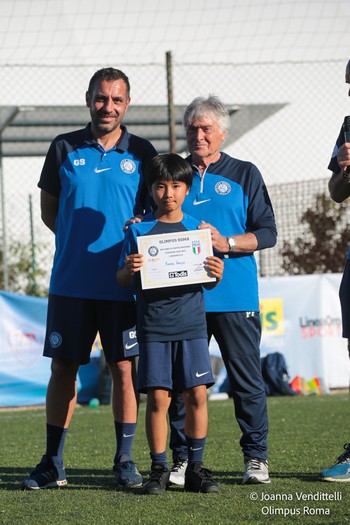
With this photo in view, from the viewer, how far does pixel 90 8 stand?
12828 millimetres

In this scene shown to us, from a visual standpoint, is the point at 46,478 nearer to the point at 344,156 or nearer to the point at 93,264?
the point at 93,264

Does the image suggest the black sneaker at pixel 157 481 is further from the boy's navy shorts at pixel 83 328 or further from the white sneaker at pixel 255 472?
the boy's navy shorts at pixel 83 328

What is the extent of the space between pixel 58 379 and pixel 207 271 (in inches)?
41.4

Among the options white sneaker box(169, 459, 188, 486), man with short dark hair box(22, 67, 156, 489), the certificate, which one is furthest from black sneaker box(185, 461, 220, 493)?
the certificate

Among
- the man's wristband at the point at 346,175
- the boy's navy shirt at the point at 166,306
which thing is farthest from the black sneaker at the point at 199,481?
the man's wristband at the point at 346,175

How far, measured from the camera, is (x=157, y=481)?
4891mm

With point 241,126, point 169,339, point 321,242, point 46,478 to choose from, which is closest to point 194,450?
point 169,339

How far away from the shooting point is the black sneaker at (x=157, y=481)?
15.9 ft

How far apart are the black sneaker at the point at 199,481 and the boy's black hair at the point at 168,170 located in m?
1.38

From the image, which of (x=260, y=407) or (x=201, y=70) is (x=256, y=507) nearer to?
(x=260, y=407)

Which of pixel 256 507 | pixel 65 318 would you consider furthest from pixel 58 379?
pixel 256 507

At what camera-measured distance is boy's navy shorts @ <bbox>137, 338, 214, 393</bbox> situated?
493 cm

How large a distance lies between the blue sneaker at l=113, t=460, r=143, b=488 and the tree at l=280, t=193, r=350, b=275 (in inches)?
351

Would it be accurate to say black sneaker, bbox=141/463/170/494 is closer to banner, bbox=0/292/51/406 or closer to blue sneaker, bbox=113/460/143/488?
blue sneaker, bbox=113/460/143/488
